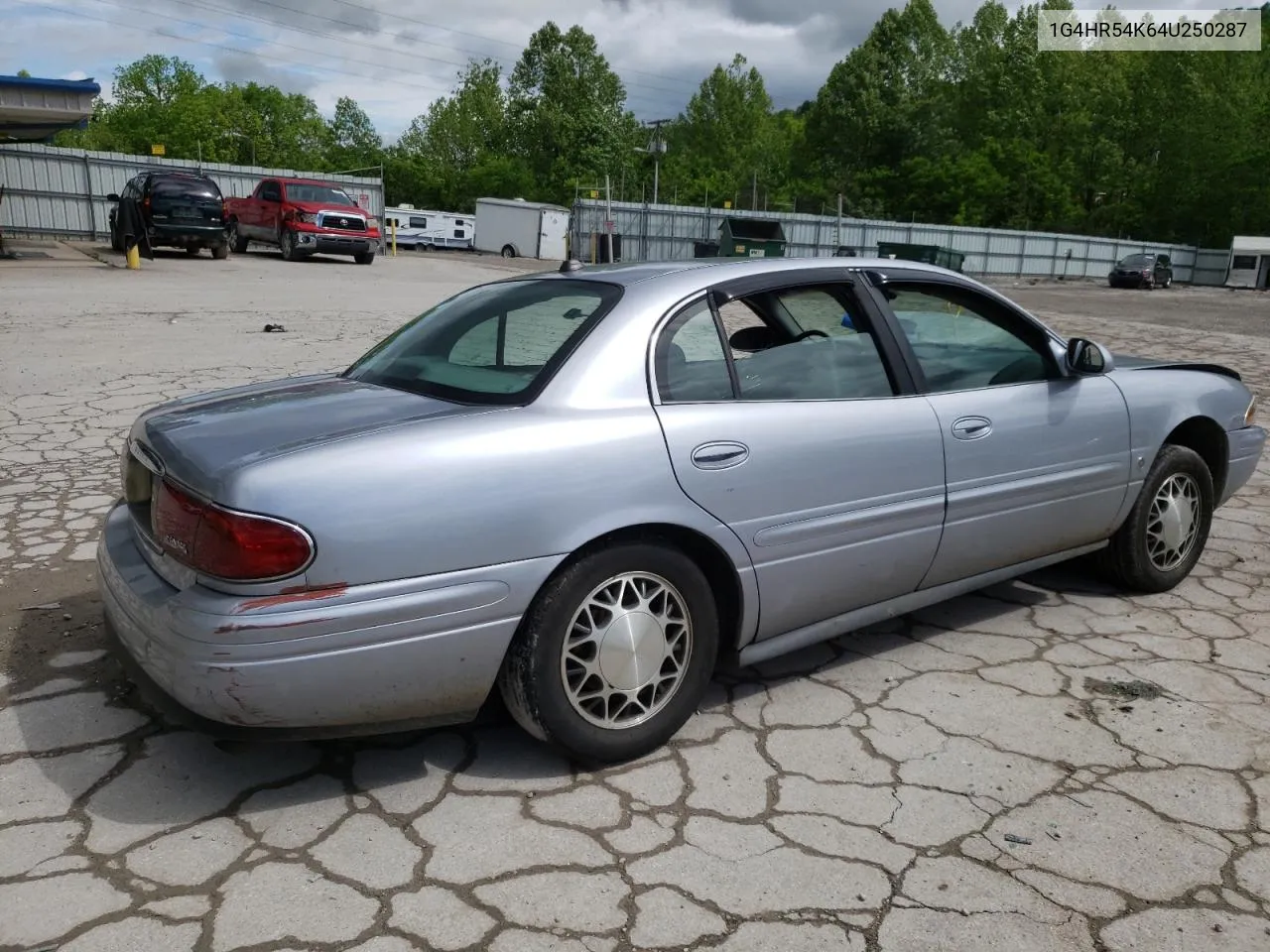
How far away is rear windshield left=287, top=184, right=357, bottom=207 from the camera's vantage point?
24109 mm

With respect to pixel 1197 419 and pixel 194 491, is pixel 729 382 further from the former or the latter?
pixel 1197 419

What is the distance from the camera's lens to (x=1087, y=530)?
4.00 m

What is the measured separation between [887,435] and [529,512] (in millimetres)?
1311

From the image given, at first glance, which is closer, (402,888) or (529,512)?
(402,888)

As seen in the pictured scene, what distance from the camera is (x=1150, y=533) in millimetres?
4281

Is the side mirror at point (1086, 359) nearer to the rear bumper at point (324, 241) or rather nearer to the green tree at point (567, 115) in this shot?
the rear bumper at point (324, 241)

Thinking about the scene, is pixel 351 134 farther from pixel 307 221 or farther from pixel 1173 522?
pixel 1173 522

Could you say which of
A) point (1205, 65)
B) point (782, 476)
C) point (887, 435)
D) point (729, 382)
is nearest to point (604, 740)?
point (782, 476)

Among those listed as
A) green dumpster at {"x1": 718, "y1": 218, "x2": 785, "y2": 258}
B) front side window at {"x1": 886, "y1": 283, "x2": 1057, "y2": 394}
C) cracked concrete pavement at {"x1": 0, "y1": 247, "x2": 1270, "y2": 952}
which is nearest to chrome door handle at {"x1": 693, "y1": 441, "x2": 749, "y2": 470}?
cracked concrete pavement at {"x1": 0, "y1": 247, "x2": 1270, "y2": 952}

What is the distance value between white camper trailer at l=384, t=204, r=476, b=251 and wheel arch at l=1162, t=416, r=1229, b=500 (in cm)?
4216

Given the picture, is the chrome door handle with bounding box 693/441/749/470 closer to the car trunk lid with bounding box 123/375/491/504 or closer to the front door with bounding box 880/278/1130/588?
the car trunk lid with bounding box 123/375/491/504

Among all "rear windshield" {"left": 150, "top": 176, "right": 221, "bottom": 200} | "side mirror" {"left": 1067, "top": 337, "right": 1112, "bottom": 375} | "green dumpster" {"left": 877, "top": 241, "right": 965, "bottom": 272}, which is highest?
"rear windshield" {"left": 150, "top": 176, "right": 221, "bottom": 200}

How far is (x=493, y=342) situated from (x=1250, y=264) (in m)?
49.8

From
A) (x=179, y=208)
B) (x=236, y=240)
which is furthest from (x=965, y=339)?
(x=236, y=240)
